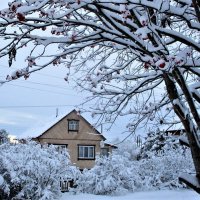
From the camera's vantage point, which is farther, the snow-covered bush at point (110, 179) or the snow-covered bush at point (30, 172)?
the snow-covered bush at point (110, 179)

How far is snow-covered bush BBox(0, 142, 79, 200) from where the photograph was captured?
49.5 feet

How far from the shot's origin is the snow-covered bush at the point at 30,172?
1509 centimetres

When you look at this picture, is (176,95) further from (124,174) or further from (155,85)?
(124,174)

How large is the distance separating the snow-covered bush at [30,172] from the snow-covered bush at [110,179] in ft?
6.72

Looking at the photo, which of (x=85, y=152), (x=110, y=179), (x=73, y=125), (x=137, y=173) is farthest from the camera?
(x=85, y=152)

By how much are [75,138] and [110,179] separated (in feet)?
55.1

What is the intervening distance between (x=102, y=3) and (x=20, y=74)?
1188 mm

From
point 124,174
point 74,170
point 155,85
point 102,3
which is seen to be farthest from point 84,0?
point 124,174

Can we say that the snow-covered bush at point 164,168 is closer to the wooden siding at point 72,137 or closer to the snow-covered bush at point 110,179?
the snow-covered bush at point 110,179

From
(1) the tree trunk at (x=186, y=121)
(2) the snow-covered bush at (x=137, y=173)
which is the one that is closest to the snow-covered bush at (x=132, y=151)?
(2) the snow-covered bush at (x=137, y=173)

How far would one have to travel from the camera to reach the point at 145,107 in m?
6.75

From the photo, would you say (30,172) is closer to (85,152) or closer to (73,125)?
(73,125)

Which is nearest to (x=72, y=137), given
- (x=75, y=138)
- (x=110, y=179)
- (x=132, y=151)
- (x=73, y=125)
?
(x=75, y=138)

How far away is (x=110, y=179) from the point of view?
18844mm
